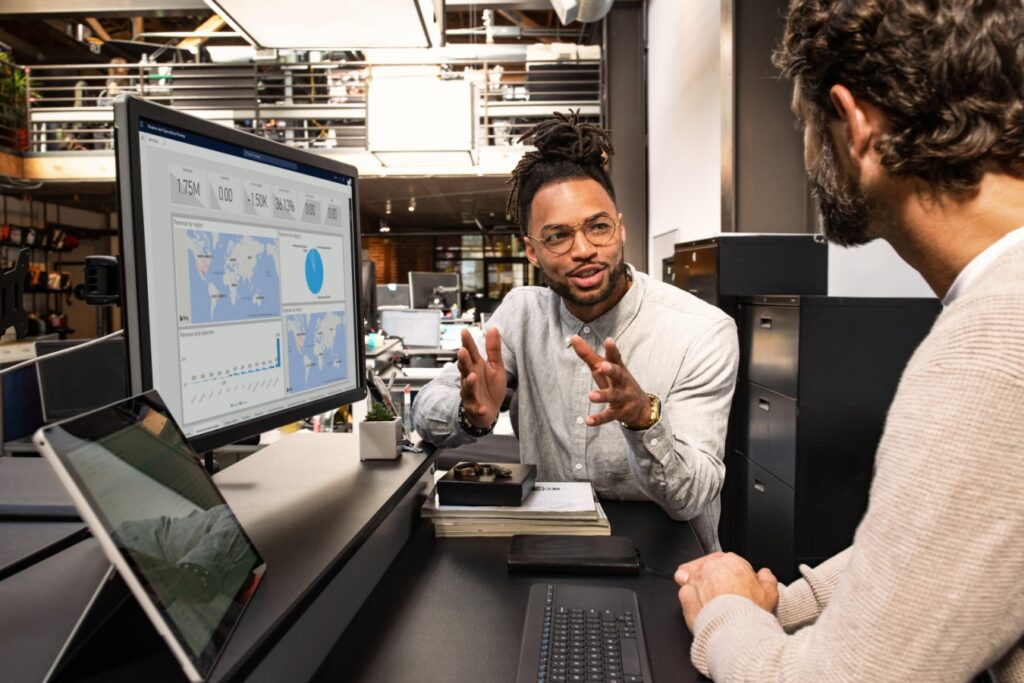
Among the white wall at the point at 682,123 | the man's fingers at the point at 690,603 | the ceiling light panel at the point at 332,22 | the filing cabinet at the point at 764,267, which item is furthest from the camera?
the white wall at the point at 682,123

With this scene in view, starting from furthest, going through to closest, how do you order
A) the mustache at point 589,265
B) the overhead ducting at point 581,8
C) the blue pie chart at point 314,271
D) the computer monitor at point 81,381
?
the overhead ducting at point 581,8
the computer monitor at point 81,381
the mustache at point 589,265
the blue pie chart at point 314,271

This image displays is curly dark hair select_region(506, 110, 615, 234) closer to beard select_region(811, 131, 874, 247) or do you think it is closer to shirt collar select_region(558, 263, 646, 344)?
shirt collar select_region(558, 263, 646, 344)

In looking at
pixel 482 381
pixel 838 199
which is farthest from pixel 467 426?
pixel 838 199

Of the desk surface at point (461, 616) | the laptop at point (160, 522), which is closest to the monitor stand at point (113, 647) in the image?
the laptop at point (160, 522)

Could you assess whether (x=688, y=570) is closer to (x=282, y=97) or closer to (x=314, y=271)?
(x=314, y=271)

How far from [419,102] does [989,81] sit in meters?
4.66

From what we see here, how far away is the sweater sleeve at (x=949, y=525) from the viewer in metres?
0.52

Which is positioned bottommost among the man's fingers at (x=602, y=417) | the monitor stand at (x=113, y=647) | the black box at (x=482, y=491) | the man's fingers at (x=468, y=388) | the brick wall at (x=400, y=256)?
the black box at (x=482, y=491)

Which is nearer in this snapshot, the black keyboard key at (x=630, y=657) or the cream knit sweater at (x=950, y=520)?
the cream knit sweater at (x=950, y=520)

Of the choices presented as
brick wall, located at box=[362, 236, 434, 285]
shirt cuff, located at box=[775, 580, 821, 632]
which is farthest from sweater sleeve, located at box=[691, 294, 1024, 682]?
brick wall, located at box=[362, 236, 434, 285]

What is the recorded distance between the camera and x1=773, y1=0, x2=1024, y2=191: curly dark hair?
2.31ft

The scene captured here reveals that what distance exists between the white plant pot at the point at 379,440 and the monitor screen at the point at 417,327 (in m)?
4.23

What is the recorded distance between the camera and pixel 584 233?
62.4 inches

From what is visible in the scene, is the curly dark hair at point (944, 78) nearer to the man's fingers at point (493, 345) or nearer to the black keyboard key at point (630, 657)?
the black keyboard key at point (630, 657)
